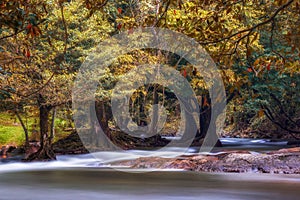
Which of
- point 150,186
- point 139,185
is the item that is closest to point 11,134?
point 139,185

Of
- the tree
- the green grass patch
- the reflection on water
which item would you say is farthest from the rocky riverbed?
the green grass patch

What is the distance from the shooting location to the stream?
12.3 metres

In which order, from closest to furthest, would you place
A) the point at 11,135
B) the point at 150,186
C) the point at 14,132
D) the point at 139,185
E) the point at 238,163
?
1. the point at 150,186
2. the point at 139,185
3. the point at 238,163
4. the point at 11,135
5. the point at 14,132

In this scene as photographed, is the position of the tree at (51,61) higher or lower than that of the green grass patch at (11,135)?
higher

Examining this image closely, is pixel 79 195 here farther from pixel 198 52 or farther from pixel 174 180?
pixel 198 52

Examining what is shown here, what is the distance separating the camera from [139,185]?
1398cm

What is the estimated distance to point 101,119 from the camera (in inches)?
1067

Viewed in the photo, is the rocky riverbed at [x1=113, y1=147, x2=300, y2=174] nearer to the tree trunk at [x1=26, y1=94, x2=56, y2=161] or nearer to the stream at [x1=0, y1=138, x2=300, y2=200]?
the stream at [x1=0, y1=138, x2=300, y2=200]

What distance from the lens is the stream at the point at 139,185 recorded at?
12328 mm

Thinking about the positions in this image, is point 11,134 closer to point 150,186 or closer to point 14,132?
point 14,132

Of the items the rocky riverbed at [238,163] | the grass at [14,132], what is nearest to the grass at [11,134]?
the grass at [14,132]

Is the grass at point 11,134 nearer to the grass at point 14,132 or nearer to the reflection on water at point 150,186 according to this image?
the grass at point 14,132

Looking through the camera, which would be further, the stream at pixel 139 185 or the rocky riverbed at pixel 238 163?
the rocky riverbed at pixel 238 163

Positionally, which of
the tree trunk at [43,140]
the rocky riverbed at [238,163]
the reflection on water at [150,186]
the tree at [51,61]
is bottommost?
the reflection on water at [150,186]
